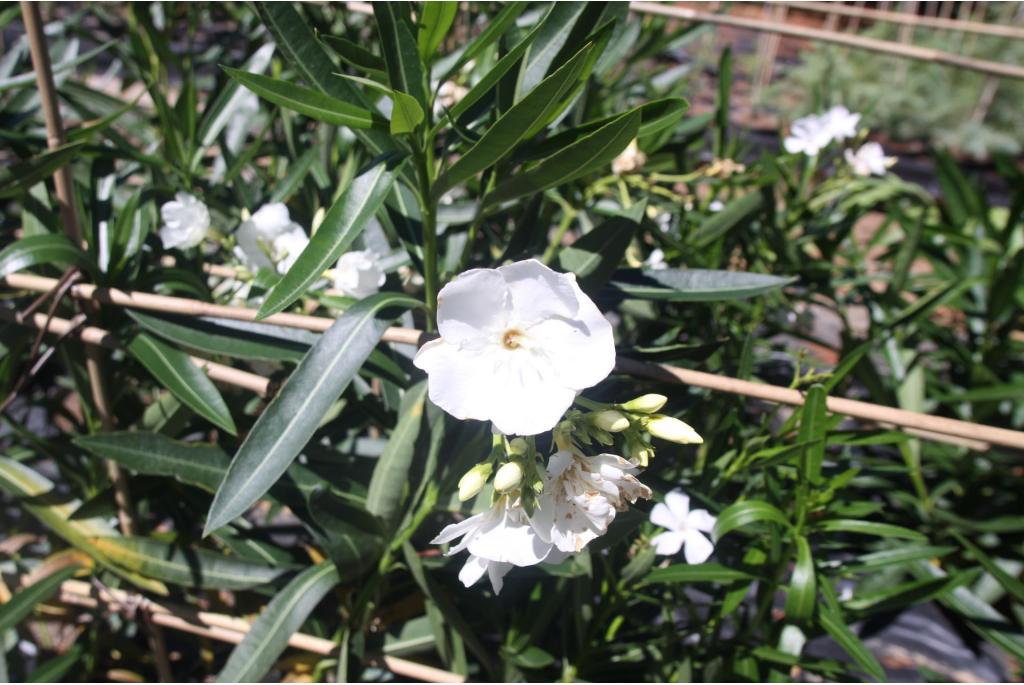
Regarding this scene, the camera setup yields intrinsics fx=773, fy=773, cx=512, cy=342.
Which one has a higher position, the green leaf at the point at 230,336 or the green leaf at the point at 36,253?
the green leaf at the point at 36,253

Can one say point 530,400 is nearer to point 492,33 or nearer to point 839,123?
point 492,33

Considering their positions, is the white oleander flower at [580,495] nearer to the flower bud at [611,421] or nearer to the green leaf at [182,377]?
the flower bud at [611,421]

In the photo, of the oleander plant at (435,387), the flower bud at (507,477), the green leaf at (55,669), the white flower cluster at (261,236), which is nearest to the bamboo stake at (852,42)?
the oleander plant at (435,387)

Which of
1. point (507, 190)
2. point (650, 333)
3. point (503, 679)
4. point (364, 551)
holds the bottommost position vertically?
point (503, 679)

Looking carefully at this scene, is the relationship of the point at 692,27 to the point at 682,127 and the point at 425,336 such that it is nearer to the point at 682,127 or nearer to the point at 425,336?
the point at 682,127

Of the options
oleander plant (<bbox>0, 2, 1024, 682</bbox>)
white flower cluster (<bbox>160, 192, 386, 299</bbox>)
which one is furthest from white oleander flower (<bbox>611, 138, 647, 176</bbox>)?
white flower cluster (<bbox>160, 192, 386, 299</bbox>)

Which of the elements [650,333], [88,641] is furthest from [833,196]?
[88,641]
